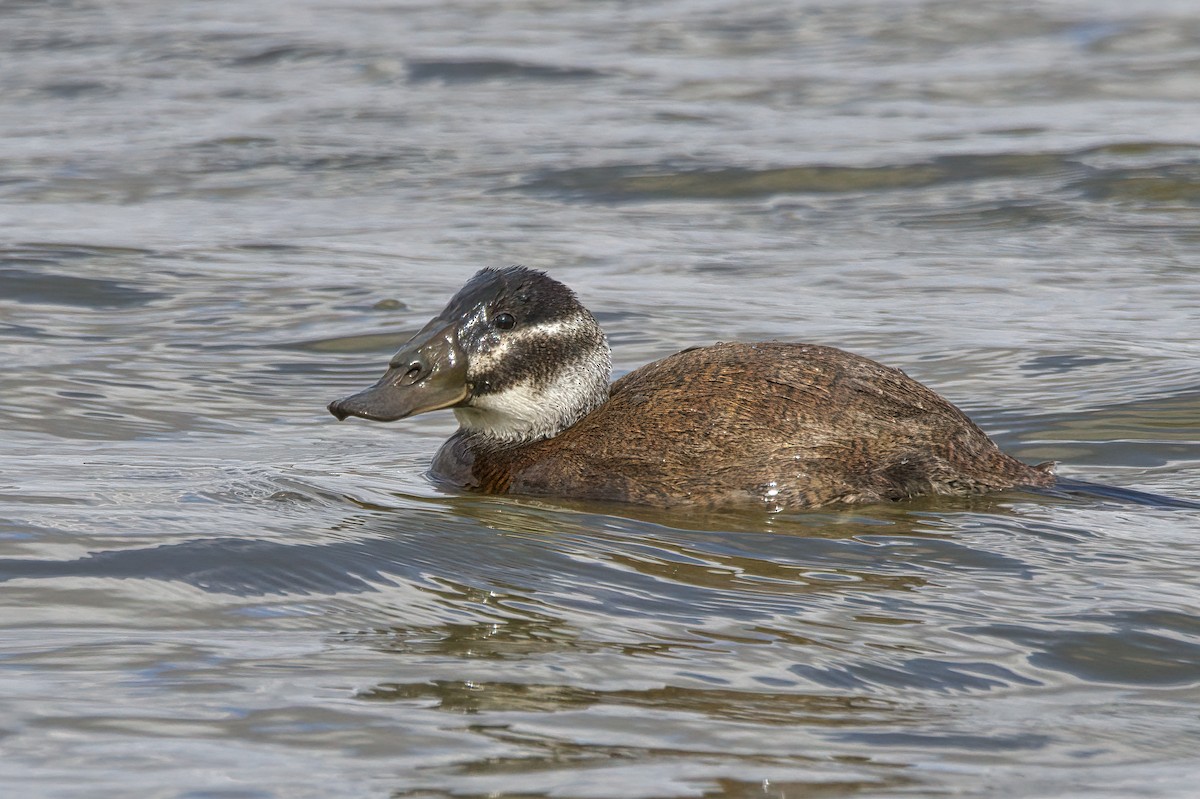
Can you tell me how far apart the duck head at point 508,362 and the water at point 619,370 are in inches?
15.9

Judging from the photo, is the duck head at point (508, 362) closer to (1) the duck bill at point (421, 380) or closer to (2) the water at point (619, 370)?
(1) the duck bill at point (421, 380)

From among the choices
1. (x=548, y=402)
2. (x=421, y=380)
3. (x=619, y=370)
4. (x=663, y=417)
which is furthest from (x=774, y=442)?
(x=619, y=370)

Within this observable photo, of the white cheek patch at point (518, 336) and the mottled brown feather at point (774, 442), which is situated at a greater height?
the white cheek patch at point (518, 336)

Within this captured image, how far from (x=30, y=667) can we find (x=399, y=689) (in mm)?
949

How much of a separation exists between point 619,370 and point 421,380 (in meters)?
2.35

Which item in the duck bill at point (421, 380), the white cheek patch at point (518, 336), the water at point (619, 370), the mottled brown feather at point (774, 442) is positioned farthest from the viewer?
the white cheek patch at point (518, 336)

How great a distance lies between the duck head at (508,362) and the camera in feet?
23.2

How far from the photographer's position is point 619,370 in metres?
9.30

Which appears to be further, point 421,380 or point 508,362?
point 508,362

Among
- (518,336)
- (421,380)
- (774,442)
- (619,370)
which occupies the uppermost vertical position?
(518,336)

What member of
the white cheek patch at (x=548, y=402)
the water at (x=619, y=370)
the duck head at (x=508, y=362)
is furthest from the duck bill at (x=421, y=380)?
the water at (x=619, y=370)

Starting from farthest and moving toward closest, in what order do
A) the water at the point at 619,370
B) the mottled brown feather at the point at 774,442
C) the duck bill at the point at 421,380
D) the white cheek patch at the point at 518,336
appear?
the white cheek patch at the point at 518,336, the duck bill at the point at 421,380, the mottled brown feather at the point at 774,442, the water at the point at 619,370

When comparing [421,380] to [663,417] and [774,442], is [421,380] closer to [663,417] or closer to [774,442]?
[663,417]

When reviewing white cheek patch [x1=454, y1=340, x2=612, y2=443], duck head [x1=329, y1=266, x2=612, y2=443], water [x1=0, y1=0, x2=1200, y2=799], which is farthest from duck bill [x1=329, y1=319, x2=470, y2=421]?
water [x1=0, y1=0, x2=1200, y2=799]
